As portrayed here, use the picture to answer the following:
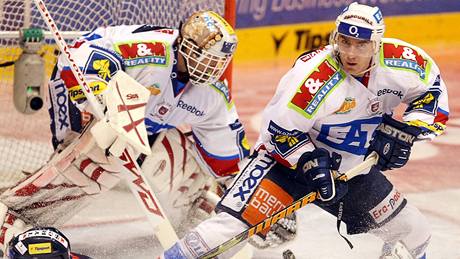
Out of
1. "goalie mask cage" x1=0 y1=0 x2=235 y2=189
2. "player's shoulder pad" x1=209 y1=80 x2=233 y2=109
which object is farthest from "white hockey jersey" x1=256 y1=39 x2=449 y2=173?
"goalie mask cage" x1=0 y1=0 x2=235 y2=189

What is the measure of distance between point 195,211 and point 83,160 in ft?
2.09

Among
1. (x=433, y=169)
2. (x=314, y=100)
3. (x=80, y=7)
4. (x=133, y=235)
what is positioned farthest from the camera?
(x=433, y=169)

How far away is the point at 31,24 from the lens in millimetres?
4891

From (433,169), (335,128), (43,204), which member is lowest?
(433,169)

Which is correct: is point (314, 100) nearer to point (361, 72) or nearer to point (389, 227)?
point (361, 72)

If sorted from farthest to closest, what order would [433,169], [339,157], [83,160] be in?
[433,169] → [83,160] → [339,157]

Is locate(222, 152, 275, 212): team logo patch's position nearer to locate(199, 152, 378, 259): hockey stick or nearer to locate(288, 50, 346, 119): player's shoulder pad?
locate(199, 152, 378, 259): hockey stick

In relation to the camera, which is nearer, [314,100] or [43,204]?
[314,100]

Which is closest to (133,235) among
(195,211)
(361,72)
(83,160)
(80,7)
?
(195,211)

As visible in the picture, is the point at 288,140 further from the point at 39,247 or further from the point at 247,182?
the point at 39,247

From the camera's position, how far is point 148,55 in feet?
13.1

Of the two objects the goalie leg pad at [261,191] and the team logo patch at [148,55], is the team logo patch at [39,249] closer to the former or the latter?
the goalie leg pad at [261,191]

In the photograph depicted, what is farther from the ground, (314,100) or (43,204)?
(314,100)

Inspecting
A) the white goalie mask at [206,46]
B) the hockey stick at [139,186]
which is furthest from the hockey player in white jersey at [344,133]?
the white goalie mask at [206,46]
